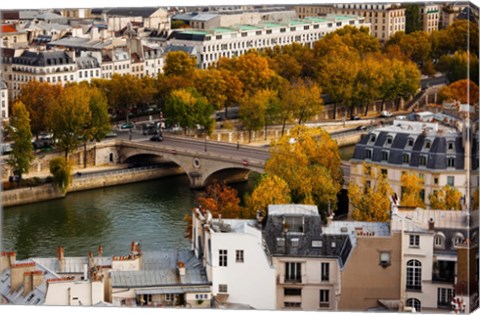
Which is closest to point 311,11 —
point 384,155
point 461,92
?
point 384,155

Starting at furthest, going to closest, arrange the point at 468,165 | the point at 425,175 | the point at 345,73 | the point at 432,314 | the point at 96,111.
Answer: the point at 345,73 → the point at 96,111 → the point at 425,175 → the point at 468,165 → the point at 432,314

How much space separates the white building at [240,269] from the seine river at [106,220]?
320 centimetres

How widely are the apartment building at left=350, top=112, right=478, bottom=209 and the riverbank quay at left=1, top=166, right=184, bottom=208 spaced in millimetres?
5172

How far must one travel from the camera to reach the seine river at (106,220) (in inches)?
756

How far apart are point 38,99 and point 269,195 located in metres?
9.21

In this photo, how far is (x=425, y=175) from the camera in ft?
57.6

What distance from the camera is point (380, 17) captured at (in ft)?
101

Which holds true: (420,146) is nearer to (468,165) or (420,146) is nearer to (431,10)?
(468,165)

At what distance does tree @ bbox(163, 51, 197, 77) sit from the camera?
2972cm

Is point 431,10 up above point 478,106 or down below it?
above

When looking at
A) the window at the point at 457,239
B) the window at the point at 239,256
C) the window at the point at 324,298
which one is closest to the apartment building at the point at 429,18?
the window at the point at 457,239

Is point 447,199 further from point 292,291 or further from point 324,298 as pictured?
point 292,291

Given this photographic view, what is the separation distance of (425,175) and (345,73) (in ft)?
31.8

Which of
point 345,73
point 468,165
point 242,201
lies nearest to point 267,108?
point 345,73
